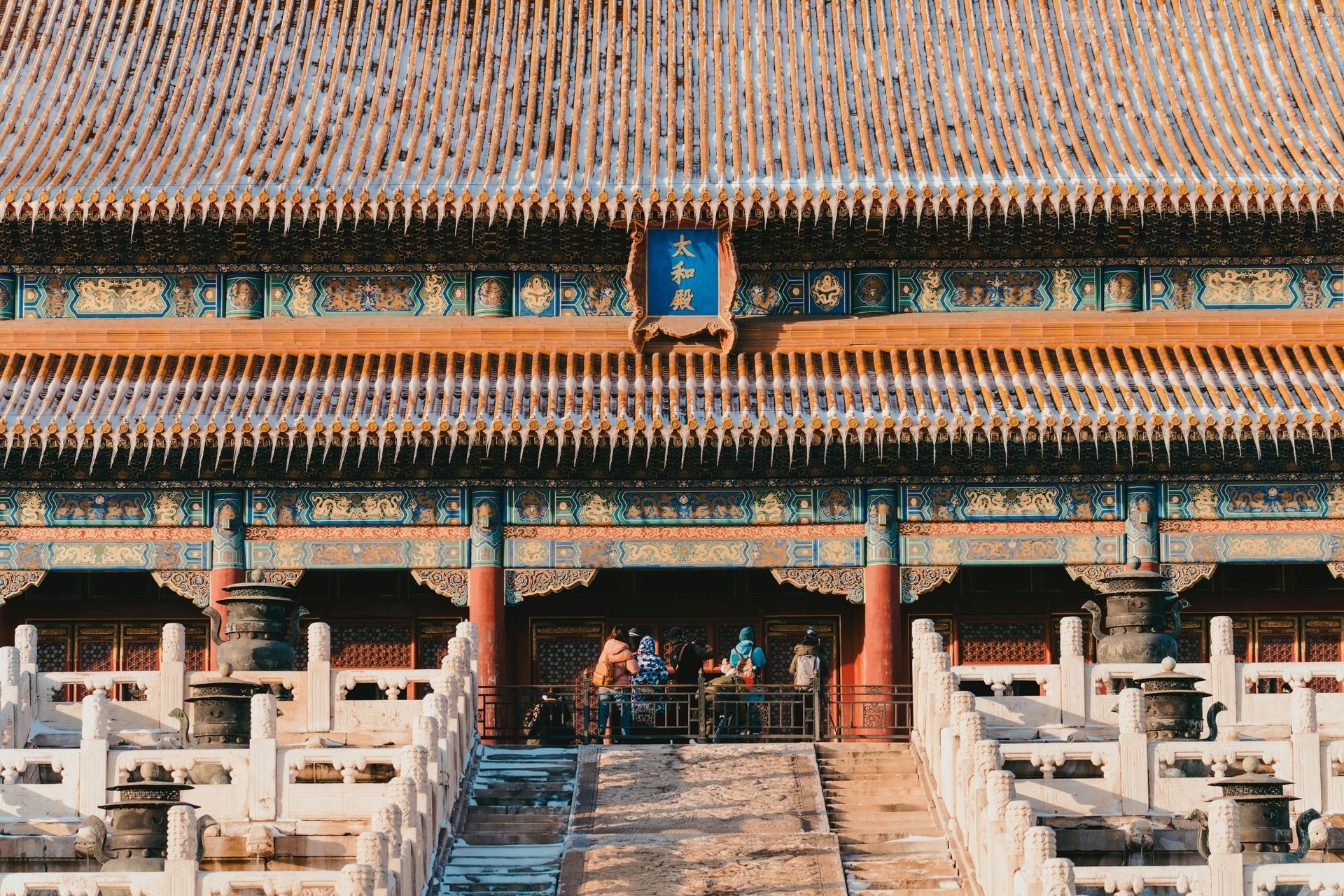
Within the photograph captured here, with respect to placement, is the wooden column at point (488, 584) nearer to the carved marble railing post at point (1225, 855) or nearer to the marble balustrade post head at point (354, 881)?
the marble balustrade post head at point (354, 881)

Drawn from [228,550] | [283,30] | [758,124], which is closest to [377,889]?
[228,550]

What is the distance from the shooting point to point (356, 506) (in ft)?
83.6

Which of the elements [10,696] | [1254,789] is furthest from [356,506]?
[1254,789]

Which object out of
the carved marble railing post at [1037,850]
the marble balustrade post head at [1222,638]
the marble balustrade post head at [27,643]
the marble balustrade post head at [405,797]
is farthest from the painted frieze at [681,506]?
the carved marble railing post at [1037,850]

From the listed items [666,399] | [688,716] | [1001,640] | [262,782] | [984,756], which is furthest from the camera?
[1001,640]

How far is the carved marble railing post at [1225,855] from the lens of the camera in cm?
1471

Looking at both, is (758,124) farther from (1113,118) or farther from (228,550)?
(228,550)

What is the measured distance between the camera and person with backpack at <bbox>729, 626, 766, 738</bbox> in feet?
73.4

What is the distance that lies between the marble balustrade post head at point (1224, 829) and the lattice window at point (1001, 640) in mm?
11267

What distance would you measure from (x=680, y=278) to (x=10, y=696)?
9.63 metres

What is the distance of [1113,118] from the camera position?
90.3 feet

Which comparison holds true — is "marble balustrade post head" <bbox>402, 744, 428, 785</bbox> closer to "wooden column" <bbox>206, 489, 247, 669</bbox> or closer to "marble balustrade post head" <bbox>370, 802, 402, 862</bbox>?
"marble balustrade post head" <bbox>370, 802, 402, 862</bbox>

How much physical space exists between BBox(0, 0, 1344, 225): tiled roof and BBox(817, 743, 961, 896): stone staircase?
24.8 ft

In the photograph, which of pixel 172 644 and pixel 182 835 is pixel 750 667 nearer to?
pixel 172 644
